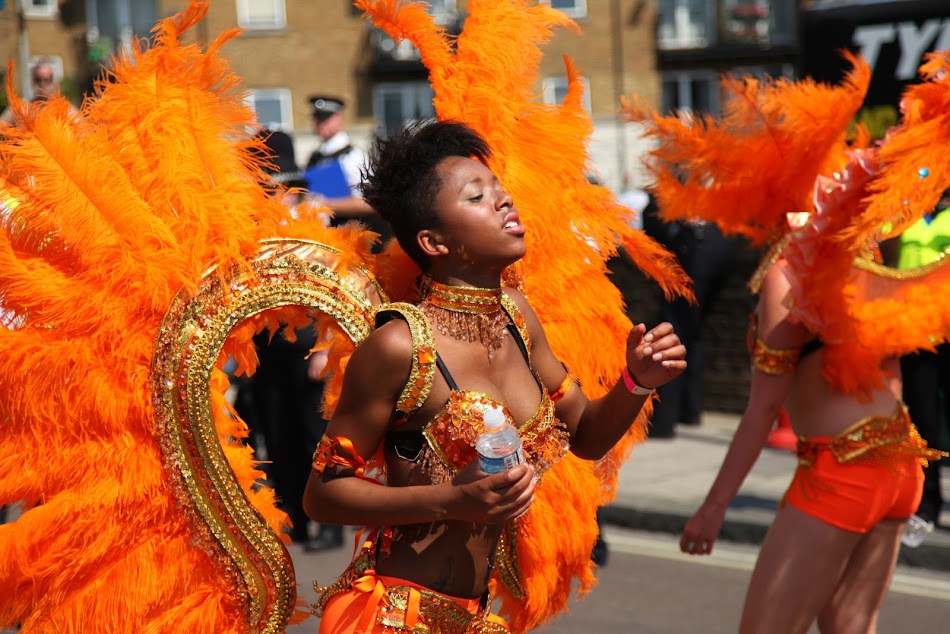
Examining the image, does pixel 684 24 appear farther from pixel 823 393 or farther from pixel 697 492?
pixel 823 393

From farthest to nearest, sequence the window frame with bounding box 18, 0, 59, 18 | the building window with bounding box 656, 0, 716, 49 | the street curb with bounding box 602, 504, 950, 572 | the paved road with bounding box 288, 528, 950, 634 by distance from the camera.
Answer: the building window with bounding box 656, 0, 716, 49 → the window frame with bounding box 18, 0, 59, 18 → the street curb with bounding box 602, 504, 950, 572 → the paved road with bounding box 288, 528, 950, 634

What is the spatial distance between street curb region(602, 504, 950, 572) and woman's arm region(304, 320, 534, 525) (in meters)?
4.43

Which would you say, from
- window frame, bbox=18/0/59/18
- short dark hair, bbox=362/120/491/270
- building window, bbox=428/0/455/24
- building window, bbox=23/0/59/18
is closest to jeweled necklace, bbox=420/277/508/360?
short dark hair, bbox=362/120/491/270

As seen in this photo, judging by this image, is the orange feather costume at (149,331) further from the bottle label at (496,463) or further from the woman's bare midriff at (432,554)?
the bottle label at (496,463)

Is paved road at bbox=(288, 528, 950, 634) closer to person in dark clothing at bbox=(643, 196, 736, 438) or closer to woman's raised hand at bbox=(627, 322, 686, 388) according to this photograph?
person in dark clothing at bbox=(643, 196, 736, 438)

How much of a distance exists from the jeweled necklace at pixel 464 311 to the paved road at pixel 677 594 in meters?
2.87

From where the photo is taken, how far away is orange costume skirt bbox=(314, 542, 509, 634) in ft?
8.11

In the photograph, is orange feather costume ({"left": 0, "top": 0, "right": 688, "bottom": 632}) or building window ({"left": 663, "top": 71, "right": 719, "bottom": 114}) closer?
orange feather costume ({"left": 0, "top": 0, "right": 688, "bottom": 632})

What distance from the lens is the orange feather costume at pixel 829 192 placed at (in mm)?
3322

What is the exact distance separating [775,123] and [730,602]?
2707mm

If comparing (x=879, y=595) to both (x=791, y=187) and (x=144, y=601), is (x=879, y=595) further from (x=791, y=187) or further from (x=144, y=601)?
(x=144, y=601)

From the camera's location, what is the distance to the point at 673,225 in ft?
30.6

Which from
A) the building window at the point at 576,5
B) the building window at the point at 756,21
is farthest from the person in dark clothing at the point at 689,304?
the building window at the point at 756,21

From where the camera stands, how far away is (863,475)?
3.40 metres
